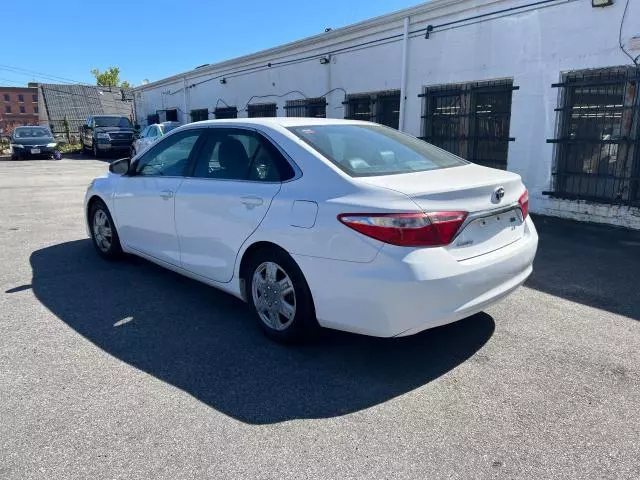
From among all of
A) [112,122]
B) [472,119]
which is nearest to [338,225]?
[472,119]

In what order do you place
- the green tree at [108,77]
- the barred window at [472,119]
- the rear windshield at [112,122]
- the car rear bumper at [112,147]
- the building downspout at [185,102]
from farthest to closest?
the green tree at [108,77] → the rear windshield at [112,122] → the car rear bumper at [112,147] → the building downspout at [185,102] → the barred window at [472,119]

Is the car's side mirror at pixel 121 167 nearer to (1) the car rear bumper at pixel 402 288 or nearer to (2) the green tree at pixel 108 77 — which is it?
(1) the car rear bumper at pixel 402 288

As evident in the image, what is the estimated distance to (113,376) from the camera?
3105mm

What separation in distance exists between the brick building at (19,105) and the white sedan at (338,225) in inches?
3710

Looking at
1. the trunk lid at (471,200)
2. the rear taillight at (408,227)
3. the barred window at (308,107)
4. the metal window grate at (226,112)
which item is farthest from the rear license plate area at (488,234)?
the metal window grate at (226,112)

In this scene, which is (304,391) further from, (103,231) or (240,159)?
(103,231)

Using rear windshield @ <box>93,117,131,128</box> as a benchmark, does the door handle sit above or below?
below

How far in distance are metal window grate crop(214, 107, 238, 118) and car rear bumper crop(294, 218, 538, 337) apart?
49.5 ft

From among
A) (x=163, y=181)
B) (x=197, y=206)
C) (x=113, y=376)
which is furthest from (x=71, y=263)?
(x=113, y=376)

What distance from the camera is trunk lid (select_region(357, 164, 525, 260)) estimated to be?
9.57 feet

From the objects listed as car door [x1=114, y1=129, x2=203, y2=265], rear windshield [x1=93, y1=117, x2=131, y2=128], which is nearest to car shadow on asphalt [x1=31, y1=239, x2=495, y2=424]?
car door [x1=114, y1=129, x2=203, y2=265]

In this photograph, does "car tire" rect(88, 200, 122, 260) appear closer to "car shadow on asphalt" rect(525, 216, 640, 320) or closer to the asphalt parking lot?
the asphalt parking lot

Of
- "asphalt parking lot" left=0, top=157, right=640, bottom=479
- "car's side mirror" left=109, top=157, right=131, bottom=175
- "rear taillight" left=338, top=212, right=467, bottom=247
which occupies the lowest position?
"asphalt parking lot" left=0, top=157, right=640, bottom=479

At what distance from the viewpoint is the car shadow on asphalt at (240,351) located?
2887mm
